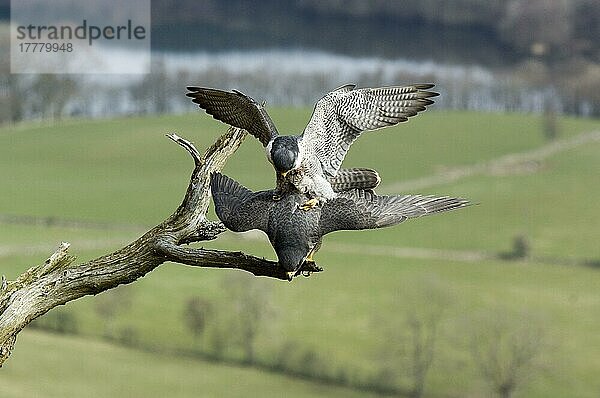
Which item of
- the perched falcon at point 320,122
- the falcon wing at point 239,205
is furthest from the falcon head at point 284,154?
the falcon wing at point 239,205

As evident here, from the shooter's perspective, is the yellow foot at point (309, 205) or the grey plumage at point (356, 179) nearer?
the yellow foot at point (309, 205)

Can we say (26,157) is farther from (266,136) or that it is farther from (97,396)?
(266,136)

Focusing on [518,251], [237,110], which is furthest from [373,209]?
[518,251]

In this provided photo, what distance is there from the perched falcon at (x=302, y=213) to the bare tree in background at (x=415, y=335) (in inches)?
1056

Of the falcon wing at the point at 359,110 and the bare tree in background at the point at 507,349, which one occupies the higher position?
the falcon wing at the point at 359,110

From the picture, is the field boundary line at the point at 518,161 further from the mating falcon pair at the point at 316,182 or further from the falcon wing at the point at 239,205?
the falcon wing at the point at 239,205

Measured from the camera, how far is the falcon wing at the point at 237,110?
18.8 ft

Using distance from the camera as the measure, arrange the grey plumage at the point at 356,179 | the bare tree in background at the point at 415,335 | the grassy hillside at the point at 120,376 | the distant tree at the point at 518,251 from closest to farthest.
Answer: the grey plumage at the point at 356,179, the grassy hillside at the point at 120,376, the bare tree in background at the point at 415,335, the distant tree at the point at 518,251

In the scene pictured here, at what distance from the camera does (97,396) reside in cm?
2927

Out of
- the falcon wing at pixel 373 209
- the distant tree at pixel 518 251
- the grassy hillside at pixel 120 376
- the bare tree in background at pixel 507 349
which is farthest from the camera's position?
the distant tree at pixel 518 251

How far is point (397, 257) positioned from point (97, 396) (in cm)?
1340

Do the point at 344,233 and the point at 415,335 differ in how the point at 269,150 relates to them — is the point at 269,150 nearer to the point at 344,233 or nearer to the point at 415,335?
the point at 415,335

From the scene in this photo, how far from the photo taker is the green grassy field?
102 feet

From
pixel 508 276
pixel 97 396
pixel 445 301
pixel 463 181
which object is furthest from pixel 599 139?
pixel 97 396
